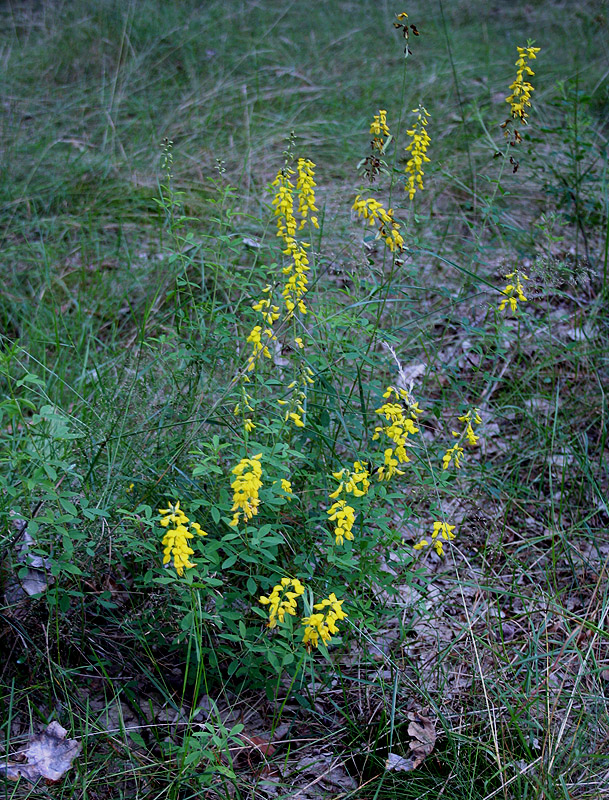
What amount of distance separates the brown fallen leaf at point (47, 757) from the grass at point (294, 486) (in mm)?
37

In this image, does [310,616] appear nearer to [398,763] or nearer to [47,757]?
[398,763]

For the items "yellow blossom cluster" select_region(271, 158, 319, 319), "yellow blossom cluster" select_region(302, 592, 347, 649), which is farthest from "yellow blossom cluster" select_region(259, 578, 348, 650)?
"yellow blossom cluster" select_region(271, 158, 319, 319)

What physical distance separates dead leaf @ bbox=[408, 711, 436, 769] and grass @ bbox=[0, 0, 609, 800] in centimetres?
3

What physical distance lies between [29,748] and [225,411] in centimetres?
118

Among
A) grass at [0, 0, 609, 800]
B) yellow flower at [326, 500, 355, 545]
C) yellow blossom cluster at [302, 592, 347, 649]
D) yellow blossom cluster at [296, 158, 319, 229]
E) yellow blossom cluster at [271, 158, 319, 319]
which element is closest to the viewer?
yellow blossom cluster at [302, 592, 347, 649]

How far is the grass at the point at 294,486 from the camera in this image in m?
1.93

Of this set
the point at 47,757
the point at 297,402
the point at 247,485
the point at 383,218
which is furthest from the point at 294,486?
the point at 47,757

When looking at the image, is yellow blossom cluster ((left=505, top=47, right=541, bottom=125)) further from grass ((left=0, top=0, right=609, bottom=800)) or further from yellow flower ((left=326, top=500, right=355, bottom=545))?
yellow flower ((left=326, top=500, right=355, bottom=545))

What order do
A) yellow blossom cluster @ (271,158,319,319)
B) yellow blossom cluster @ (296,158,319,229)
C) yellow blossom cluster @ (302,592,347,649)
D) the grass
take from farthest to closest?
yellow blossom cluster @ (296,158,319,229), yellow blossom cluster @ (271,158,319,319), the grass, yellow blossom cluster @ (302,592,347,649)

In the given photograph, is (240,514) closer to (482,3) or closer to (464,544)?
(464,544)

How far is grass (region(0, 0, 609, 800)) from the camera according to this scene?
1926 millimetres

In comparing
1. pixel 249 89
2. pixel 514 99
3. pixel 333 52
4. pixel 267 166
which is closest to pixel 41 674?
pixel 514 99

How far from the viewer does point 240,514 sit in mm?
1935

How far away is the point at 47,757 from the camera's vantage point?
74.4 inches
